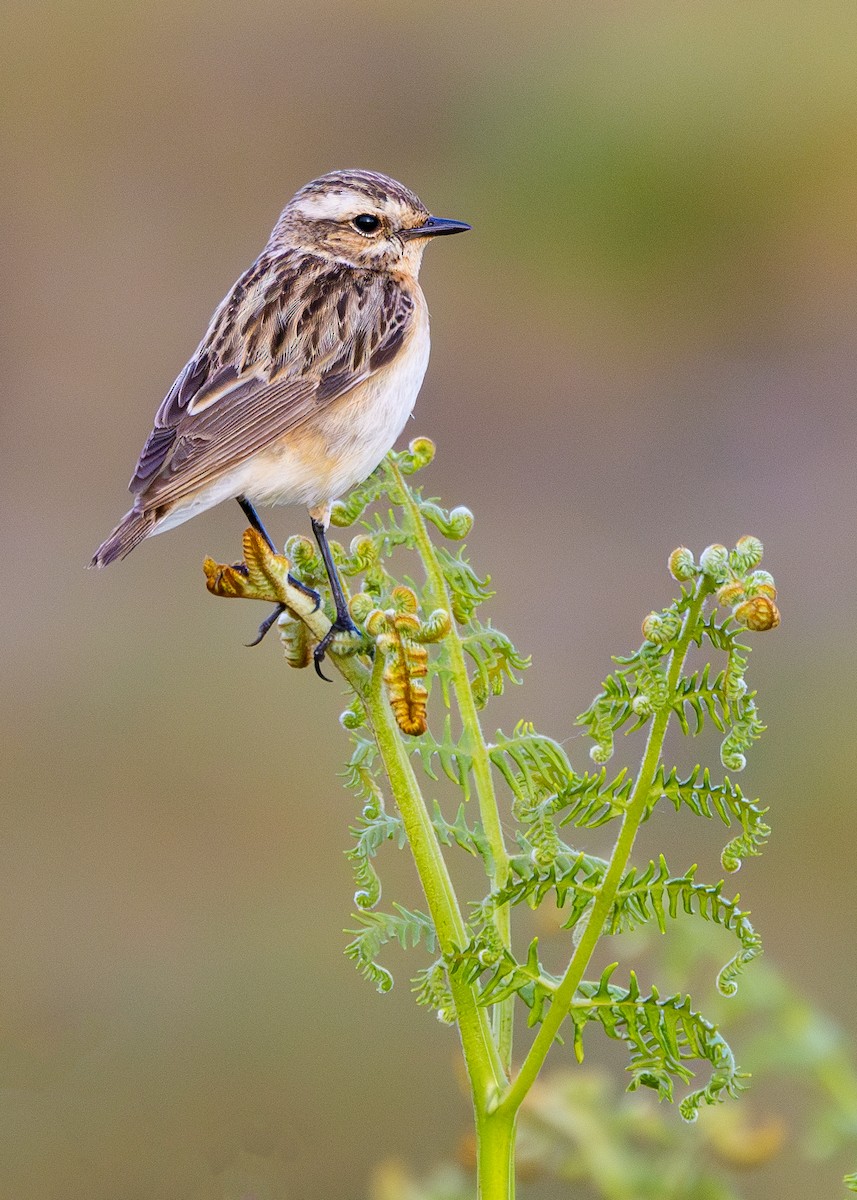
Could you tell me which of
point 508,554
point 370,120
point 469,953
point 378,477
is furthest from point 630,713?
point 370,120

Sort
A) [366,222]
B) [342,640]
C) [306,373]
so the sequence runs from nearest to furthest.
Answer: [342,640] → [306,373] → [366,222]

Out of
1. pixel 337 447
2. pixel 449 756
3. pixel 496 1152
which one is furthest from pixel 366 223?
pixel 496 1152

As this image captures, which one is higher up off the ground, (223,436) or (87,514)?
(223,436)

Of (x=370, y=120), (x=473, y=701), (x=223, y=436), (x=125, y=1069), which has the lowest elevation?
(x=125, y=1069)

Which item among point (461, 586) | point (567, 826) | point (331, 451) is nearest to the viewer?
point (567, 826)

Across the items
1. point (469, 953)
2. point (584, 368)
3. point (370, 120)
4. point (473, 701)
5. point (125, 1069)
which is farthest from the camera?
point (370, 120)

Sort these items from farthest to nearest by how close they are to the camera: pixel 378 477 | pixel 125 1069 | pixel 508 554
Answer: pixel 508 554 < pixel 125 1069 < pixel 378 477

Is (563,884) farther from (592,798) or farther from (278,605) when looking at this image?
(278,605)

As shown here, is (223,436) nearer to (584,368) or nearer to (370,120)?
(584,368)

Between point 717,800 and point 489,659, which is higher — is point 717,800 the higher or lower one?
the lower one
